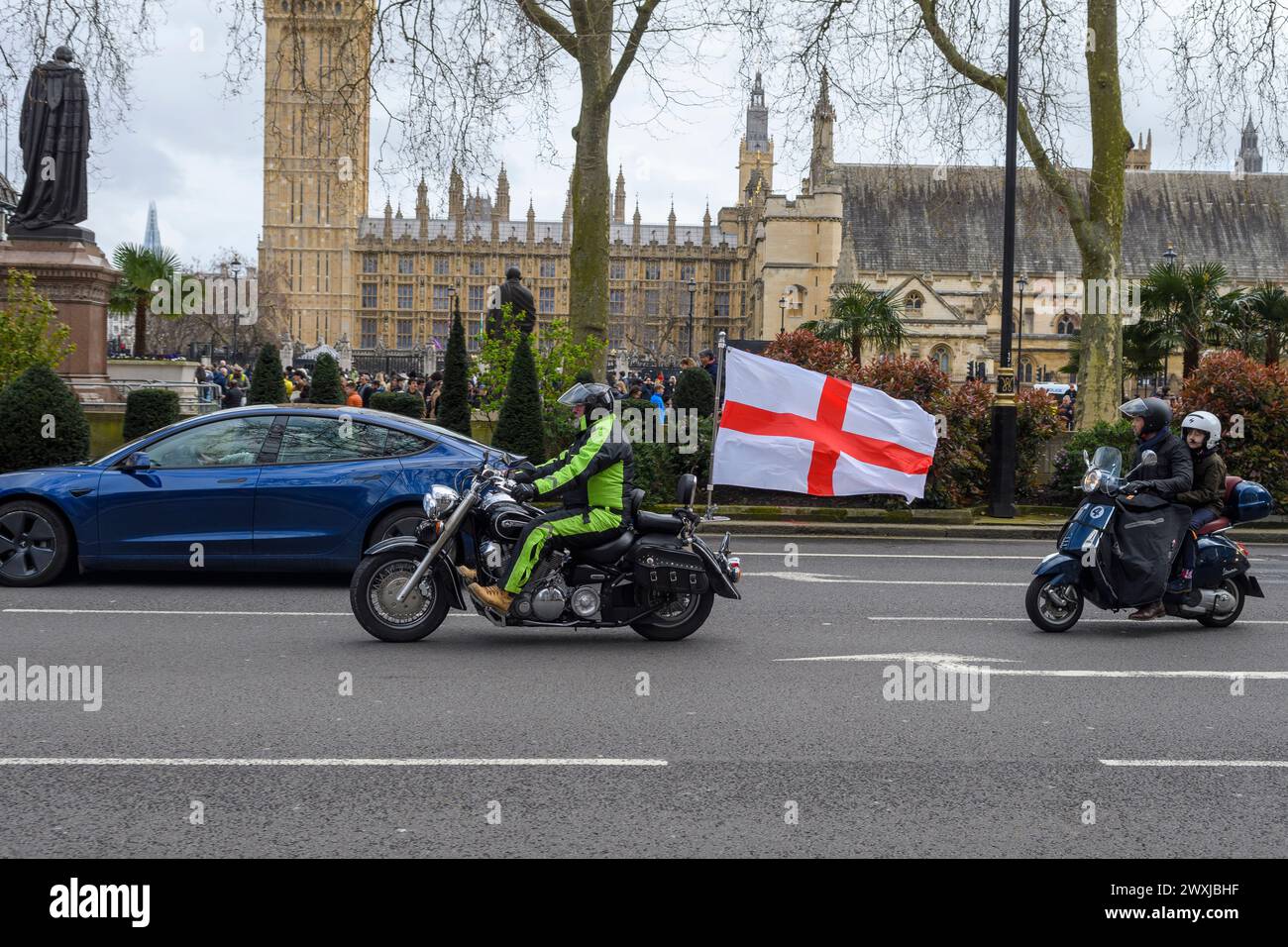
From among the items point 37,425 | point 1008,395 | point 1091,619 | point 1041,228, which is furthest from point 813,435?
point 1041,228

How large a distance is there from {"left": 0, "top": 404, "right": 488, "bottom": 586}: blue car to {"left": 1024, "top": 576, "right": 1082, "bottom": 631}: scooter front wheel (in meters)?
4.48

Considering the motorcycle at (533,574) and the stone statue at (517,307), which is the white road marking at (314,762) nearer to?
the motorcycle at (533,574)

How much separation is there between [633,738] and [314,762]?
1.49m

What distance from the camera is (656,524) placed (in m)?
9.05

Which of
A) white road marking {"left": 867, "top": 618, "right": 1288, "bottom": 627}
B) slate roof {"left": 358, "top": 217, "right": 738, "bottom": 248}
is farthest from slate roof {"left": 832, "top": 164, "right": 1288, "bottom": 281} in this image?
white road marking {"left": 867, "top": 618, "right": 1288, "bottom": 627}

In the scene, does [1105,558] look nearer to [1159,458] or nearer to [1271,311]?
[1159,458]

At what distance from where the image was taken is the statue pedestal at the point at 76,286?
19.8 meters

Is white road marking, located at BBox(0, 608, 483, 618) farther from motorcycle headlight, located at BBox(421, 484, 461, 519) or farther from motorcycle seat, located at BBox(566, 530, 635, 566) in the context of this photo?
motorcycle seat, located at BBox(566, 530, 635, 566)

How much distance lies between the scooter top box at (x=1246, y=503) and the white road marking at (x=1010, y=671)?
199 cm

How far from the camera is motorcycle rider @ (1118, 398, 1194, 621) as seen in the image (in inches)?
389

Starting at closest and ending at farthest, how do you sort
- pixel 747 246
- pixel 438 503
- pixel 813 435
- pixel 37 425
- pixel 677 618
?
pixel 438 503, pixel 677 618, pixel 37 425, pixel 813 435, pixel 747 246

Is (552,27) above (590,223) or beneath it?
above

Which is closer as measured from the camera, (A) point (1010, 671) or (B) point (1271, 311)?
(A) point (1010, 671)

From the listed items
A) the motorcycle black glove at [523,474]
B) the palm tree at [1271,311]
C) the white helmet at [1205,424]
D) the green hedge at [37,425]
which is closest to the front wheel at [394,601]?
the motorcycle black glove at [523,474]
